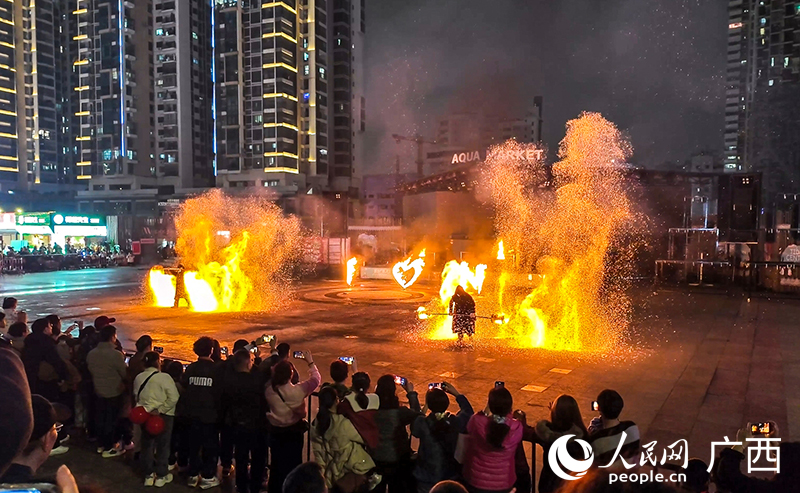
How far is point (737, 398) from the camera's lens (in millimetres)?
8969

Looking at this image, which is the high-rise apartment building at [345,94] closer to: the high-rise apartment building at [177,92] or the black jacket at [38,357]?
the high-rise apartment building at [177,92]

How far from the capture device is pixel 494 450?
399 centimetres

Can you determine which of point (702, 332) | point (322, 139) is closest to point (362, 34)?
point (322, 139)

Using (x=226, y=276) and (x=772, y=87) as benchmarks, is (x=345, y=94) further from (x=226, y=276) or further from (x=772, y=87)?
(x=226, y=276)

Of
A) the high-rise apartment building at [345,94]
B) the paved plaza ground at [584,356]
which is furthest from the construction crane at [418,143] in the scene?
the paved plaza ground at [584,356]

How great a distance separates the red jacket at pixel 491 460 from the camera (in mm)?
4000

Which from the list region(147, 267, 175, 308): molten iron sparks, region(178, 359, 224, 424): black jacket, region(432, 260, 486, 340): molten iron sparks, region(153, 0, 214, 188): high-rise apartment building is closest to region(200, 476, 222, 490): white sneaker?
region(178, 359, 224, 424): black jacket

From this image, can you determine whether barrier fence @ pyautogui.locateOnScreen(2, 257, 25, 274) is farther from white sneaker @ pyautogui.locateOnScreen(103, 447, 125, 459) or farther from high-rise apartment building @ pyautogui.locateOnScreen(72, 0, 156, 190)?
high-rise apartment building @ pyautogui.locateOnScreen(72, 0, 156, 190)

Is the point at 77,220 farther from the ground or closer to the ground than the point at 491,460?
farther from the ground

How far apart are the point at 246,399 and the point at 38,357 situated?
3.13m

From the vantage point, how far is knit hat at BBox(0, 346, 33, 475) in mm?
1900

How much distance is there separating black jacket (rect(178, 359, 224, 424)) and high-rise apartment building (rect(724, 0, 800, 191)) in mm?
74814

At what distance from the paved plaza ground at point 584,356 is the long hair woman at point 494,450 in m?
2.56

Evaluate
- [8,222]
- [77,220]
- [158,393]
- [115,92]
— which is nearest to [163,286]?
[158,393]
